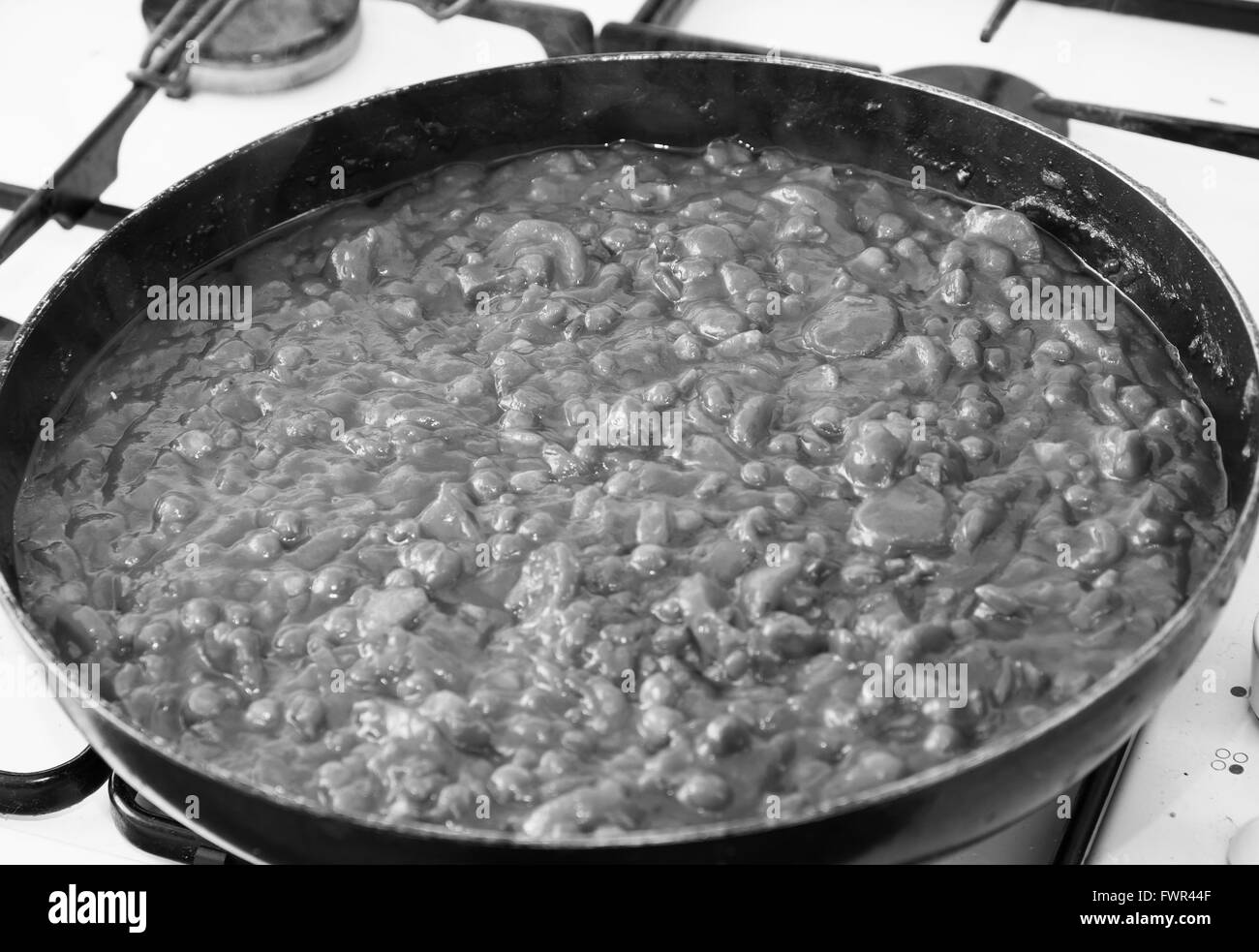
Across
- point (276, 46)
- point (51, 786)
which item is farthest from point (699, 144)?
point (51, 786)

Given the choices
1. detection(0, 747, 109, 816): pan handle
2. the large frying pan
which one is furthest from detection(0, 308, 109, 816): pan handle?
the large frying pan

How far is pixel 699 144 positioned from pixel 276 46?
885mm

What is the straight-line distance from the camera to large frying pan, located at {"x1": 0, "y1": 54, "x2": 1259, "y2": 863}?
129 centimetres

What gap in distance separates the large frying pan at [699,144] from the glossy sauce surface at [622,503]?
0.06 m

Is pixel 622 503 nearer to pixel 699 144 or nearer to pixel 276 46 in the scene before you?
pixel 699 144

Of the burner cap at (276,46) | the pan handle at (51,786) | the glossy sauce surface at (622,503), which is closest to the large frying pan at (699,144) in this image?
the glossy sauce surface at (622,503)

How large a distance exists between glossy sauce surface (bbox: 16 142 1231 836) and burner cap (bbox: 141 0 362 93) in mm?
559

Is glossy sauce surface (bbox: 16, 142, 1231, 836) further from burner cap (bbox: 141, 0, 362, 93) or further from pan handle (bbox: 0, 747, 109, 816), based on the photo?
burner cap (bbox: 141, 0, 362, 93)

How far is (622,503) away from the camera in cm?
175

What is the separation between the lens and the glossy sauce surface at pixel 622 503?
151 cm
